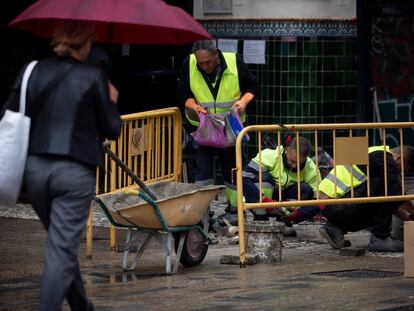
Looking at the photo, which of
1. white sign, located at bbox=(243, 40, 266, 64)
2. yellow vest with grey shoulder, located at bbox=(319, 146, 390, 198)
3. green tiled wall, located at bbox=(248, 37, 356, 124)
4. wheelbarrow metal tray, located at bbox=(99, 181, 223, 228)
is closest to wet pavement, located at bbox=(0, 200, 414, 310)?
wheelbarrow metal tray, located at bbox=(99, 181, 223, 228)

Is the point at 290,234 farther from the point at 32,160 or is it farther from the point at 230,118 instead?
the point at 32,160

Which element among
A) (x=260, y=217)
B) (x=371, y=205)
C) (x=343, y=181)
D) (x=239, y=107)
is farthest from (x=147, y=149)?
(x=371, y=205)

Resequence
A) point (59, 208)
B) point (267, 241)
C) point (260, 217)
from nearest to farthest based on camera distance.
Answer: point (59, 208) < point (267, 241) < point (260, 217)

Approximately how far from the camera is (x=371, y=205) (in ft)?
38.2

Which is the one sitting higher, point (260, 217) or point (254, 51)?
point (254, 51)

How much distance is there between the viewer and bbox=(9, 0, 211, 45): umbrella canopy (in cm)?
720

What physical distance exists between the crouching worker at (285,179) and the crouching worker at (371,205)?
335mm

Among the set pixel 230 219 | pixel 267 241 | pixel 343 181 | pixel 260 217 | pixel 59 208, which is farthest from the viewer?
pixel 230 219

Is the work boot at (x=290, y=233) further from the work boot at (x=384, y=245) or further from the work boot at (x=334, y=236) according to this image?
the work boot at (x=384, y=245)

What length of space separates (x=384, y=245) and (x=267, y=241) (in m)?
1.36

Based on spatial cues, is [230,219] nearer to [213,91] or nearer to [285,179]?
[285,179]

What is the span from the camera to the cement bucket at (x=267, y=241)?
1077 centimetres

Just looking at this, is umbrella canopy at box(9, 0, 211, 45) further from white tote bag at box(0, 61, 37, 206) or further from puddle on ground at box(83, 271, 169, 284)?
puddle on ground at box(83, 271, 169, 284)

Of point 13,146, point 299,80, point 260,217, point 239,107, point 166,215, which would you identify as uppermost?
point 299,80
